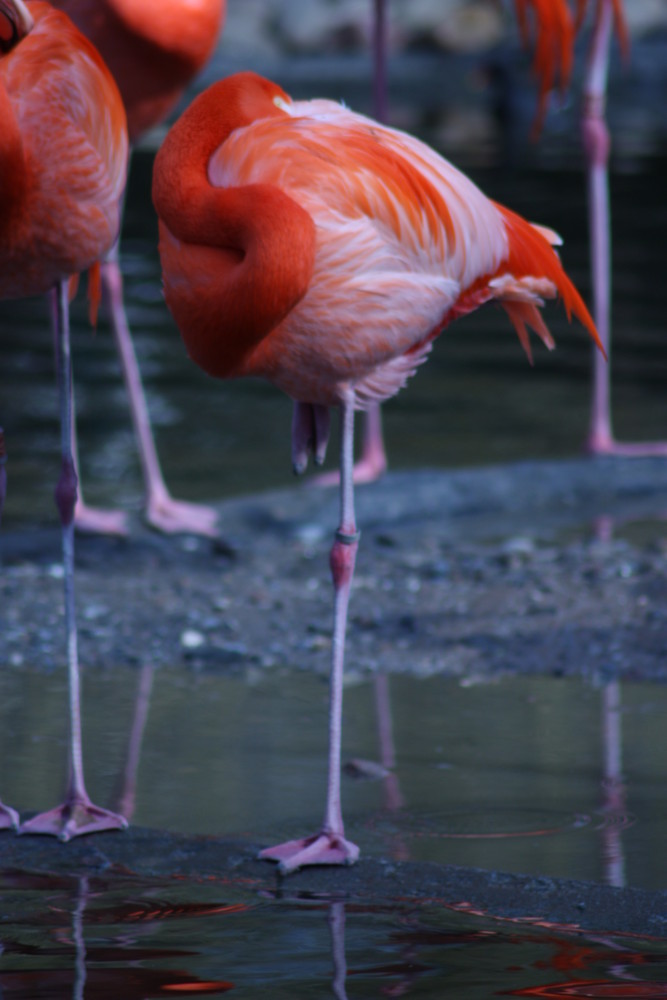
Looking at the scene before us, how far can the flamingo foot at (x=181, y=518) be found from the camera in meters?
5.45

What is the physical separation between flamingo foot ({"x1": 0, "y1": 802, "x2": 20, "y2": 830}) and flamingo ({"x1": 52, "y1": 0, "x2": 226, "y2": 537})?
201cm

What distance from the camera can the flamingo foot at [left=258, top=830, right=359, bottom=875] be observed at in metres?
3.14

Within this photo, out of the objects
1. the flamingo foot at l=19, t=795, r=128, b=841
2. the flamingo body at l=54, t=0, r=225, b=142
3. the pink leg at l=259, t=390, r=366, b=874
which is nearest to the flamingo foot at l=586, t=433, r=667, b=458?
the flamingo body at l=54, t=0, r=225, b=142

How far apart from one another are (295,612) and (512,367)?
3759 mm

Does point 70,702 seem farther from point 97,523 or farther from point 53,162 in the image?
point 97,523

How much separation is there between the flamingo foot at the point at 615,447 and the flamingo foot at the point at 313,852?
3284 mm

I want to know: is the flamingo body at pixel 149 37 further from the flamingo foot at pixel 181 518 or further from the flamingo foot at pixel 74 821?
the flamingo foot at pixel 74 821

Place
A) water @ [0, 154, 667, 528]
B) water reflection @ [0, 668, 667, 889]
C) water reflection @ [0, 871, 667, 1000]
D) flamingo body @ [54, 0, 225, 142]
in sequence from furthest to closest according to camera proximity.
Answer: water @ [0, 154, 667, 528] < flamingo body @ [54, 0, 225, 142] < water reflection @ [0, 668, 667, 889] < water reflection @ [0, 871, 667, 1000]

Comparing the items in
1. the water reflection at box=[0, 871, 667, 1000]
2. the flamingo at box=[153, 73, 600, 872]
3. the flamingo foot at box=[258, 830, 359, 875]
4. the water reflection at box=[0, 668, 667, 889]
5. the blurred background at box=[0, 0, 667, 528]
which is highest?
the flamingo at box=[153, 73, 600, 872]

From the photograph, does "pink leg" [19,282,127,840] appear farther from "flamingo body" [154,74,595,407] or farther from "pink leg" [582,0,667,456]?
"pink leg" [582,0,667,456]

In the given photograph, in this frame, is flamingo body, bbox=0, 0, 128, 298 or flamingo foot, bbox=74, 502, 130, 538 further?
flamingo foot, bbox=74, 502, 130, 538

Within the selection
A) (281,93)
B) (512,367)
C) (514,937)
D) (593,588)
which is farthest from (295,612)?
(512,367)

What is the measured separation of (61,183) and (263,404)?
429 centimetres

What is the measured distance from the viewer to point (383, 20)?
6215 mm
